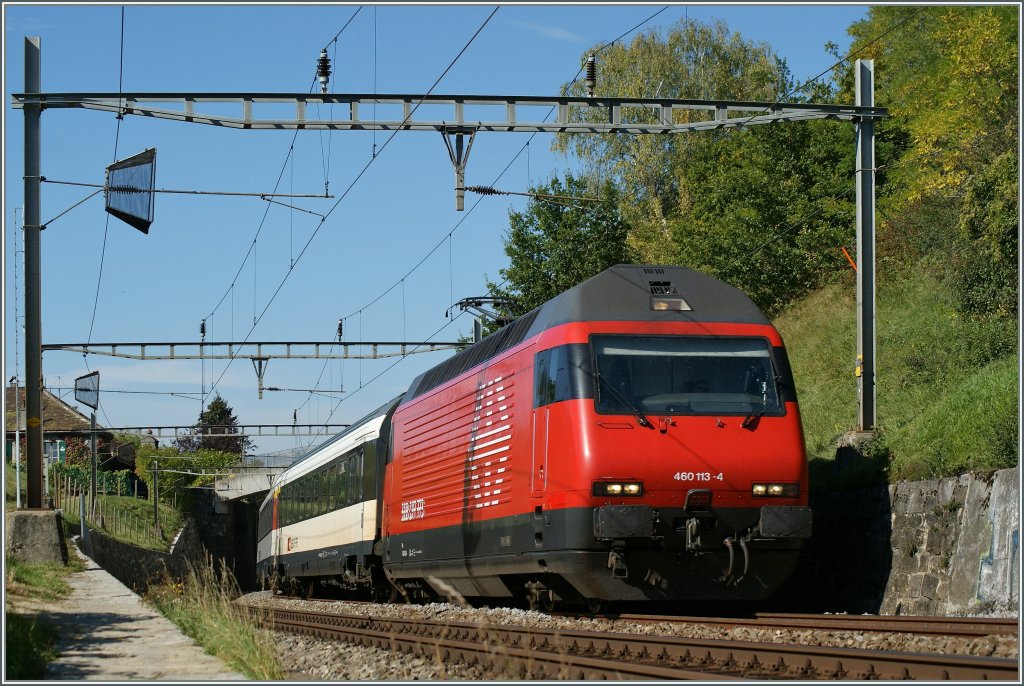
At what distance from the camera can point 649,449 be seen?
536 inches

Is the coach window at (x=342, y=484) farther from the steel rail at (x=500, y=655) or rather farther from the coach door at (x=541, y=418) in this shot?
the coach door at (x=541, y=418)

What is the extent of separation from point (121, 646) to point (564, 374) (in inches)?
213

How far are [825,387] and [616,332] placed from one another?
16436 millimetres

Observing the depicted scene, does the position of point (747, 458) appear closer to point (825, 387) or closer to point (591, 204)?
point (825, 387)

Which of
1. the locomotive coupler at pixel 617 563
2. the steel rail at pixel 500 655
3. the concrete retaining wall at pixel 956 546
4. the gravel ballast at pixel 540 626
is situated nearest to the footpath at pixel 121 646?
the gravel ballast at pixel 540 626

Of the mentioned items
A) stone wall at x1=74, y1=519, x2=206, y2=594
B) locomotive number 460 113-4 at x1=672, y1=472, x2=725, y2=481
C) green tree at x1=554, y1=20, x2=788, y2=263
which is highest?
green tree at x1=554, y1=20, x2=788, y2=263

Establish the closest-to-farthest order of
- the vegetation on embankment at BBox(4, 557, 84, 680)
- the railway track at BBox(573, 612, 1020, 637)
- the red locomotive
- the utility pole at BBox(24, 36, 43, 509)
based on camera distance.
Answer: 1. the vegetation on embankment at BBox(4, 557, 84, 680)
2. the railway track at BBox(573, 612, 1020, 637)
3. the red locomotive
4. the utility pole at BBox(24, 36, 43, 509)

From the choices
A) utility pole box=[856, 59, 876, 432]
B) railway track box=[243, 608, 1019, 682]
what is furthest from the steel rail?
utility pole box=[856, 59, 876, 432]

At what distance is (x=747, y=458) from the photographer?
45.2 feet

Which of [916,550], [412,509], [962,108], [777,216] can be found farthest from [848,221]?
[916,550]

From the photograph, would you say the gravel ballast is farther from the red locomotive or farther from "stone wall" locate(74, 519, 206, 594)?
"stone wall" locate(74, 519, 206, 594)

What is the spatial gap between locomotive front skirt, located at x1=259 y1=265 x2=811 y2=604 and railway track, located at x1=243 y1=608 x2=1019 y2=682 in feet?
3.60

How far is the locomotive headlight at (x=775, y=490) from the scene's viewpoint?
13.8m

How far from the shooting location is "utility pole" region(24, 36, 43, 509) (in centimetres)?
2031
